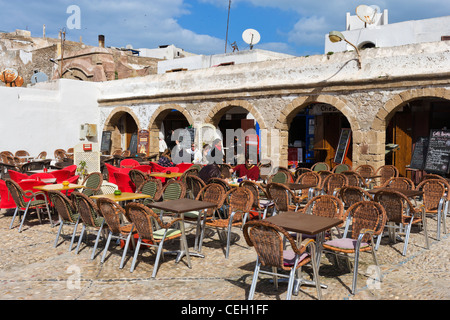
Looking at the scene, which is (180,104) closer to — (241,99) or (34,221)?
A: (241,99)

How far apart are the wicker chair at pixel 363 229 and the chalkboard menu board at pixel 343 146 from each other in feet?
25.7

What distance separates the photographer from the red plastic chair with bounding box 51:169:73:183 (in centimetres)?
866

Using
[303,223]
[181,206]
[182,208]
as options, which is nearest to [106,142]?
[181,206]

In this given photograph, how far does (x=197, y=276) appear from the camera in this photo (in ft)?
15.7

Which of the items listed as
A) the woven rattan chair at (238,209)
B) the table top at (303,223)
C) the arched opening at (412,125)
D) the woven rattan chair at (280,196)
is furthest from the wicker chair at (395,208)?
the arched opening at (412,125)

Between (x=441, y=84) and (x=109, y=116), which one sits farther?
(x=109, y=116)

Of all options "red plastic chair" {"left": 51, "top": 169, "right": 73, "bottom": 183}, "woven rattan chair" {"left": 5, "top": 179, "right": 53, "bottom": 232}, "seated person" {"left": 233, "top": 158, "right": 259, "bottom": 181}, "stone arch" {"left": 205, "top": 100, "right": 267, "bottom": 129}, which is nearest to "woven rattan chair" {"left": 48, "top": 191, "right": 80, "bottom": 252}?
"woven rattan chair" {"left": 5, "top": 179, "right": 53, "bottom": 232}

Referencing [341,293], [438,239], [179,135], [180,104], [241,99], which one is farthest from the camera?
[179,135]

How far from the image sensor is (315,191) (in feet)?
26.5

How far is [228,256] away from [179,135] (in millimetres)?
11584

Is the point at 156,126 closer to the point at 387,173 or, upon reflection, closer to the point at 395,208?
the point at 387,173

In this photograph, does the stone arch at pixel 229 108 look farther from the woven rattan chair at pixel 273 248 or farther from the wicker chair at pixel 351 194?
the woven rattan chair at pixel 273 248

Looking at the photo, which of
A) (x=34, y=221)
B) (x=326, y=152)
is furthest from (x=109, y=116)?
(x=34, y=221)
